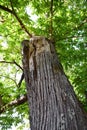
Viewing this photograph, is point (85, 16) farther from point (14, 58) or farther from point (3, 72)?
point (3, 72)

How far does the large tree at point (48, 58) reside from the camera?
3432 millimetres

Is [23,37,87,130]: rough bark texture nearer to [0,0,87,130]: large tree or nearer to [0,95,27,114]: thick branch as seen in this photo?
[0,0,87,130]: large tree

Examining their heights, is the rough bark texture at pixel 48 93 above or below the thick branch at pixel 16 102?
below

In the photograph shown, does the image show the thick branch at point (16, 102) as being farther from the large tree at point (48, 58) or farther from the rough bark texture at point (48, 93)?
the rough bark texture at point (48, 93)

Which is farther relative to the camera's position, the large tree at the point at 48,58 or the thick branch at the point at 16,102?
the thick branch at the point at 16,102

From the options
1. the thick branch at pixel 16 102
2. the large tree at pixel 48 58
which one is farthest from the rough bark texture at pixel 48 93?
the thick branch at pixel 16 102

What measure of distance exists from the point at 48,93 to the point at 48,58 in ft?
2.91

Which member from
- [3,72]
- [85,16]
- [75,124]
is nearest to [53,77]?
[75,124]

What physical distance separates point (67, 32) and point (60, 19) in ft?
1.70

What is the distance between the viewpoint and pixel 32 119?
3.53 meters

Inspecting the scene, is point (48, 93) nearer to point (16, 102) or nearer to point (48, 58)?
point (48, 58)

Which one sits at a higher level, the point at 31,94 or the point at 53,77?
the point at 53,77

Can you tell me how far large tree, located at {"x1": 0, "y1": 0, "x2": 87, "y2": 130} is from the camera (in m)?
3.43

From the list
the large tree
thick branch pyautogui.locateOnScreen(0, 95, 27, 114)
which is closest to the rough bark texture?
the large tree
